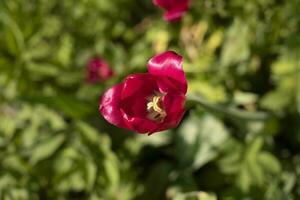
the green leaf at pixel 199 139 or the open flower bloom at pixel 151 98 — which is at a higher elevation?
the open flower bloom at pixel 151 98

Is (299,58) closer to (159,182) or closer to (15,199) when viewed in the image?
(159,182)

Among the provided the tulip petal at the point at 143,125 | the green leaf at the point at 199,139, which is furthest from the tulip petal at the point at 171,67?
the green leaf at the point at 199,139

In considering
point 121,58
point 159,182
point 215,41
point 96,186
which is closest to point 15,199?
point 96,186

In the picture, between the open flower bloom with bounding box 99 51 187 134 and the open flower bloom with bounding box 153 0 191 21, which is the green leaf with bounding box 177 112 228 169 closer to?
the open flower bloom with bounding box 153 0 191 21

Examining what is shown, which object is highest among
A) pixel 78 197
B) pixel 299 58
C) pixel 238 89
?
pixel 299 58

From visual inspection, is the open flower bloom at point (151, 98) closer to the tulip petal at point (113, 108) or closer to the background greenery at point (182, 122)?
the tulip petal at point (113, 108)

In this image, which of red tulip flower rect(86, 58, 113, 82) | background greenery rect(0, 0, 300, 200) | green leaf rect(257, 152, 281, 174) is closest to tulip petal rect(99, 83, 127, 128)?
background greenery rect(0, 0, 300, 200)

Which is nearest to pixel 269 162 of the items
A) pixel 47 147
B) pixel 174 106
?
pixel 174 106
